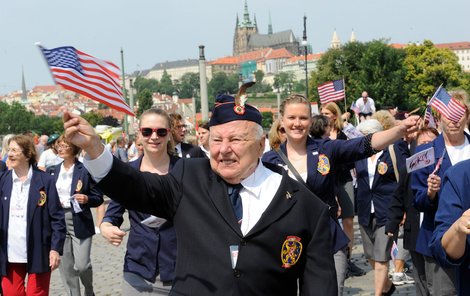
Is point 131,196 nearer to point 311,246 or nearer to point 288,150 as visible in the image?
point 311,246

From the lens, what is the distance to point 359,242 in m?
13.9

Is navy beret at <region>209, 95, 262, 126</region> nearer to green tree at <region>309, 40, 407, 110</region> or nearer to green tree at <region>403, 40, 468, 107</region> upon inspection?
green tree at <region>309, 40, 407, 110</region>

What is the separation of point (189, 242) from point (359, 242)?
1043 centimetres

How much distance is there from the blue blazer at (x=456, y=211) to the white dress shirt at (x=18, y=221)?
464 centimetres

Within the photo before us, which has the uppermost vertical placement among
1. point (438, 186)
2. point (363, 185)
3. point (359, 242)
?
point (438, 186)

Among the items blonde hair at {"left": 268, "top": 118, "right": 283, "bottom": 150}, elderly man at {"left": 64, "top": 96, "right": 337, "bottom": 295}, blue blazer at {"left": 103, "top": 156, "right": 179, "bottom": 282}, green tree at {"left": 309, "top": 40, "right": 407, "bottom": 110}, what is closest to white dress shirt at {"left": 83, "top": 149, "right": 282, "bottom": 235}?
elderly man at {"left": 64, "top": 96, "right": 337, "bottom": 295}

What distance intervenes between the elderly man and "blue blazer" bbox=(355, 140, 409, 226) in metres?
4.90

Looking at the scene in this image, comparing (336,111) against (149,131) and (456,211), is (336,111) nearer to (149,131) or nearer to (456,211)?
(149,131)

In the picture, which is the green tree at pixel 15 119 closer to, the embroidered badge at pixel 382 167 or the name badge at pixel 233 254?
the embroidered badge at pixel 382 167

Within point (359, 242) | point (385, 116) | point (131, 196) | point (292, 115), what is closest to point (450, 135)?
point (292, 115)

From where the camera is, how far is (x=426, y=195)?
614cm

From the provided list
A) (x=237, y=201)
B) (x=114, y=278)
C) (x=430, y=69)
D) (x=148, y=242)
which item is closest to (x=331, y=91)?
(x=114, y=278)

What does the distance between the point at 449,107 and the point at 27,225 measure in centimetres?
405

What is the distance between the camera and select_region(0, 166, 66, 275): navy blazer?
7496mm
